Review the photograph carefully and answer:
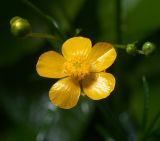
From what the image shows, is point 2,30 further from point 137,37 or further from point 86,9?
point 137,37

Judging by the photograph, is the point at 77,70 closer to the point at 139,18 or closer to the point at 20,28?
the point at 20,28

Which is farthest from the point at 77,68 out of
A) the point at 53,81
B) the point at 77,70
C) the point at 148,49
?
the point at 53,81

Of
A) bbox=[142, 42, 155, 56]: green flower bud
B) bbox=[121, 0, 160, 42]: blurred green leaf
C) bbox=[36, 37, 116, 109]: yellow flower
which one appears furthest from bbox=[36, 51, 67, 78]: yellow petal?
bbox=[121, 0, 160, 42]: blurred green leaf

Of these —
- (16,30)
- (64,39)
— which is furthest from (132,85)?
(16,30)

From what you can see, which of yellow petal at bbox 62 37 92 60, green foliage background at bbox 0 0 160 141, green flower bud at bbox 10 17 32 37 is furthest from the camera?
green foliage background at bbox 0 0 160 141

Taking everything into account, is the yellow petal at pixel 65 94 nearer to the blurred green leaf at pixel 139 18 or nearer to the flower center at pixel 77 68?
the flower center at pixel 77 68

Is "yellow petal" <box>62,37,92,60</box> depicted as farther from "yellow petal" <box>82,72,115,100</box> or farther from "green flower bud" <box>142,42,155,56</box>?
"green flower bud" <box>142,42,155,56</box>

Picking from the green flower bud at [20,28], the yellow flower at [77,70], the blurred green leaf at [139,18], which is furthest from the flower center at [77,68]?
the blurred green leaf at [139,18]
